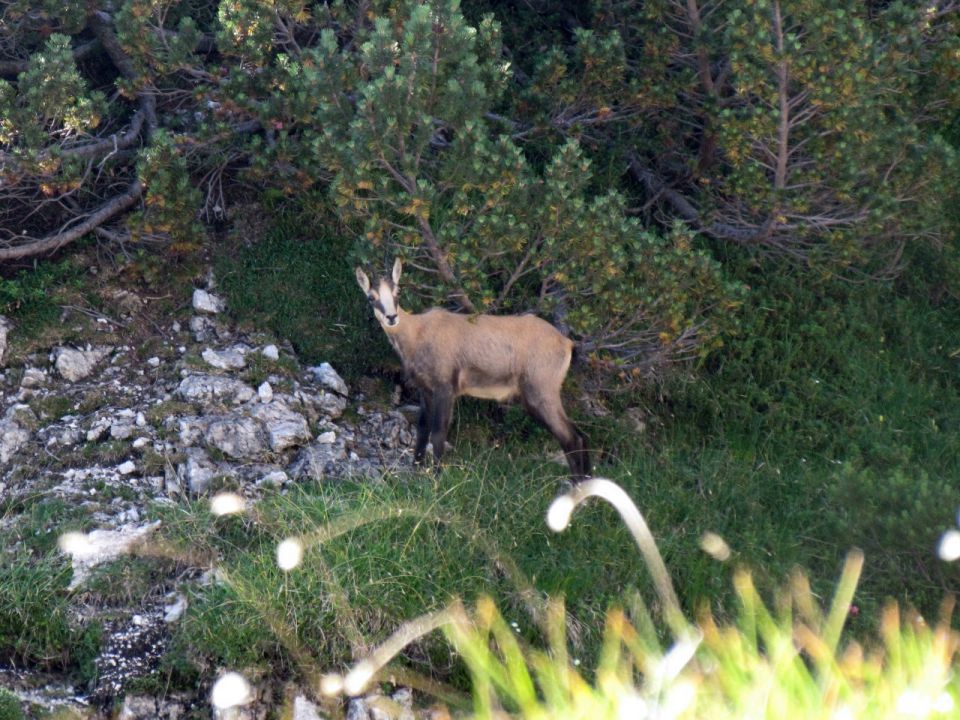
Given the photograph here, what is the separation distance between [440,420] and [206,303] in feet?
7.33

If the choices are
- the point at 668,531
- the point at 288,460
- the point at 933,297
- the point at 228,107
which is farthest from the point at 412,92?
the point at 933,297

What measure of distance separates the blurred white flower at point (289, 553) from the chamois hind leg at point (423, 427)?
167 centimetres

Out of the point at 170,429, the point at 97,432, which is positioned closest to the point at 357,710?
the point at 170,429

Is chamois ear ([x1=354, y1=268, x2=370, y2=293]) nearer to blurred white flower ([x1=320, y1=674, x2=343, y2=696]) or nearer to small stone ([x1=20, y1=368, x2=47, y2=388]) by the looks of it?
small stone ([x1=20, y1=368, x2=47, y2=388])

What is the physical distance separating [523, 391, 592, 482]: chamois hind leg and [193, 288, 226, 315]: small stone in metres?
2.55

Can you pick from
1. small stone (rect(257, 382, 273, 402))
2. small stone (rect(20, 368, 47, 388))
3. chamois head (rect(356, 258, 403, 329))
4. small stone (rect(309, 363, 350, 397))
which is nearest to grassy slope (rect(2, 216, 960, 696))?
small stone (rect(309, 363, 350, 397))

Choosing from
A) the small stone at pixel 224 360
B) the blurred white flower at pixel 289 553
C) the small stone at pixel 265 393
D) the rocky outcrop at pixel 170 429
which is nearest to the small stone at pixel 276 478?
the rocky outcrop at pixel 170 429

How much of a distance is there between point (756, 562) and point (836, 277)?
4.09 m

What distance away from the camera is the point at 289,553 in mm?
6922

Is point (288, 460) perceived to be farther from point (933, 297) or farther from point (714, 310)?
point (933, 297)

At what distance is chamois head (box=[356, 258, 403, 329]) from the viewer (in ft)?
26.8

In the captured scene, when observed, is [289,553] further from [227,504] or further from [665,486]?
[665,486]

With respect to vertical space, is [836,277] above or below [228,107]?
below

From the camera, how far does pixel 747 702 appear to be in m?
5.51
